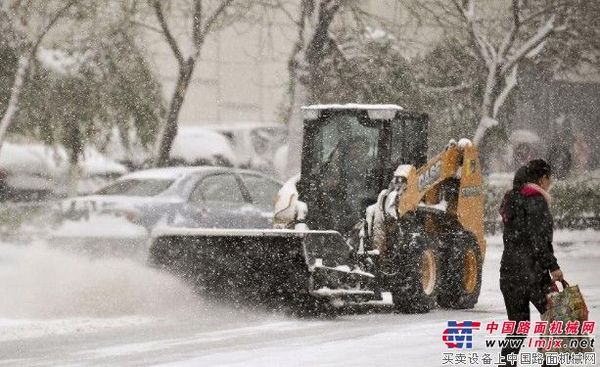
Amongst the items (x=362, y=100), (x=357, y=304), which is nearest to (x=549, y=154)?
(x=362, y=100)

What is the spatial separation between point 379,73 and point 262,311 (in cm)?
1358

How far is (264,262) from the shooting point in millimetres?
15359

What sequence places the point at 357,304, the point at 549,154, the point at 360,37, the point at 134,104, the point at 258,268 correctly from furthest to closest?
1. the point at 549,154
2. the point at 134,104
3. the point at 360,37
4. the point at 357,304
5. the point at 258,268

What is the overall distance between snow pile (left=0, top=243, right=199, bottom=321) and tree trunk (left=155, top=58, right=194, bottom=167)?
10.2m

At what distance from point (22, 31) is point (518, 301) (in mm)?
18892

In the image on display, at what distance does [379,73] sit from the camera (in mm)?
28594

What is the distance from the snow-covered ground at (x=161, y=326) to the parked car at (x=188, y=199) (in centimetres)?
68

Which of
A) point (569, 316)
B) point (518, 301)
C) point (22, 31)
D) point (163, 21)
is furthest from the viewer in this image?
point (163, 21)

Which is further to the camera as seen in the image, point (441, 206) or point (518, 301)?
point (441, 206)

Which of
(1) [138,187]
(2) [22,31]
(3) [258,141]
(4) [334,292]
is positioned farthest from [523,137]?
(4) [334,292]

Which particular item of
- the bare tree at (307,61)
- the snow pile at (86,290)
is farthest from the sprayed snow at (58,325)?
the bare tree at (307,61)

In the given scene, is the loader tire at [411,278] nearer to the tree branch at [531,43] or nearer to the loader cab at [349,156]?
the loader cab at [349,156]

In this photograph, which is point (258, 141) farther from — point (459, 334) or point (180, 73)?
point (459, 334)

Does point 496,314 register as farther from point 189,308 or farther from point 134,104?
point 134,104
